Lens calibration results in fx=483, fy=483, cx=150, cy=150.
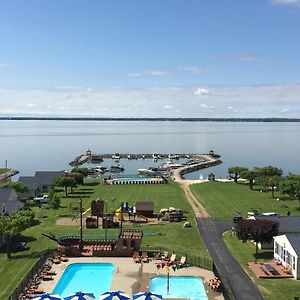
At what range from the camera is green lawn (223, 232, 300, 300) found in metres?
33.9

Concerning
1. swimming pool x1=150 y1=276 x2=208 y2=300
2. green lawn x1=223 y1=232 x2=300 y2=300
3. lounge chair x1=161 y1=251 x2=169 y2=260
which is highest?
lounge chair x1=161 y1=251 x2=169 y2=260

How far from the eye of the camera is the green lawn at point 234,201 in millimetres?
64925

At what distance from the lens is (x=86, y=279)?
1553 inches

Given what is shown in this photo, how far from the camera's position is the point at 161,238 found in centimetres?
5044

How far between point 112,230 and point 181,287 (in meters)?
19.4

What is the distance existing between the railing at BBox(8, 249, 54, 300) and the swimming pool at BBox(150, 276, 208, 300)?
Answer: 9.23 metres

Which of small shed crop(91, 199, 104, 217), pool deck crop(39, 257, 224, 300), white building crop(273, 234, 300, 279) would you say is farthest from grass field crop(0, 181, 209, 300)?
white building crop(273, 234, 300, 279)

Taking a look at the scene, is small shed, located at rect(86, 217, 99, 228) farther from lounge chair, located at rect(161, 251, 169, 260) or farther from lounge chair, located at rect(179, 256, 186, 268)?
lounge chair, located at rect(179, 256, 186, 268)

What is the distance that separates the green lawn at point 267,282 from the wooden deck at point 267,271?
46 cm

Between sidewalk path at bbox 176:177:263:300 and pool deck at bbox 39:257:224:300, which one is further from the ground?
sidewalk path at bbox 176:177:263:300

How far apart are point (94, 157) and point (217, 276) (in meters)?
140

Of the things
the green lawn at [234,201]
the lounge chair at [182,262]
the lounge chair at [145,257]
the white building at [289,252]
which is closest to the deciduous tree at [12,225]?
the lounge chair at [145,257]

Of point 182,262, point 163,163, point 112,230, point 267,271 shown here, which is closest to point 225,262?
point 182,262

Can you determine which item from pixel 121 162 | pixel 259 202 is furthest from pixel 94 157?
pixel 259 202
